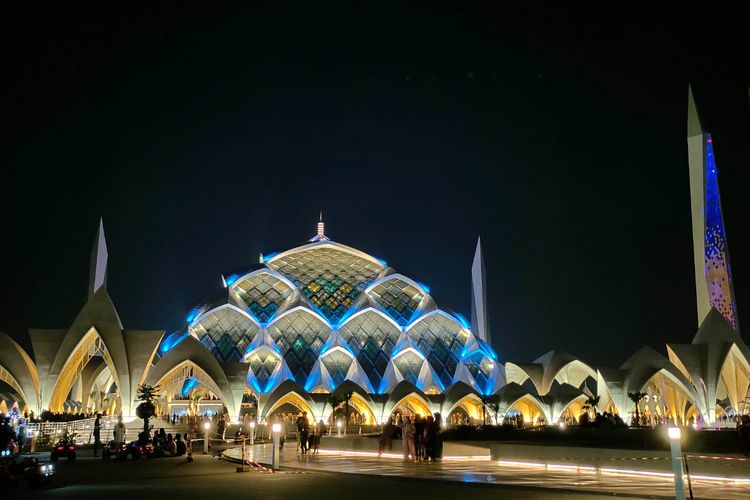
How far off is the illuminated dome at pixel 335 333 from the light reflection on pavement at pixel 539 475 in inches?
1338

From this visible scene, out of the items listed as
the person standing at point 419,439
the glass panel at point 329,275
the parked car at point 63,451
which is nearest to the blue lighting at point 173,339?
the glass panel at point 329,275

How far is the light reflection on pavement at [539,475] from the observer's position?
1083 cm

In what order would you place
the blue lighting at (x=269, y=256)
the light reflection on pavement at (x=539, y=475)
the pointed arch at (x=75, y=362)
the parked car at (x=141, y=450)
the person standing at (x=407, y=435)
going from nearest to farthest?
the light reflection on pavement at (x=539, y=475) → the person standing at (x=407, y=435) → the parked car at (x=141, y=450) → the pointed arch at (x=75, y=362) → the blue lighting at (x=269, y=256)

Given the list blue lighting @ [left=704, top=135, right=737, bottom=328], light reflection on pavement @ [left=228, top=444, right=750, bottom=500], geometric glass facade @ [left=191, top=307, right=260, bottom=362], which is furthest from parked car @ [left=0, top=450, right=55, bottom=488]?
blue lighting @ [left=704, top=135, right=737, bottom=328]

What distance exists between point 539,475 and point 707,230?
37720 mm

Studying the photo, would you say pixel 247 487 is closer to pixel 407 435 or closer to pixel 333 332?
pixel 407 435

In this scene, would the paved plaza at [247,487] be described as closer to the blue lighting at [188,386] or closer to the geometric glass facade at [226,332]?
the geometric glass facade at [226,332]

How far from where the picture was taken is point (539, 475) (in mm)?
13484

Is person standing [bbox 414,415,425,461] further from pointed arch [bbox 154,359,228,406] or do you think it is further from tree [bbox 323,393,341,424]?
pointed arch [bbox 154,359,228,406]

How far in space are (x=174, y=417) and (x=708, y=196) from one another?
36.8 metres

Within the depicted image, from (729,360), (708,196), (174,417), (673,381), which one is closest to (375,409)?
(174,417)

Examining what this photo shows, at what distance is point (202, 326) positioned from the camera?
5288cm

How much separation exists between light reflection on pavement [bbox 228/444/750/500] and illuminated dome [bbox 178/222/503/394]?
34.0 m

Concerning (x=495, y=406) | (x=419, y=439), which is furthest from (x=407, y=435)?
(x=495, y=406)
